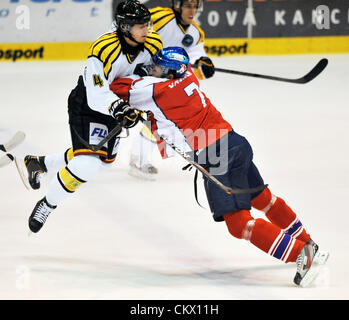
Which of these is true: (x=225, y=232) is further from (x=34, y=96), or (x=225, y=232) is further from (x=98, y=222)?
(x=34, y=96)

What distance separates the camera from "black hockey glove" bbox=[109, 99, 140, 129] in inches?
125

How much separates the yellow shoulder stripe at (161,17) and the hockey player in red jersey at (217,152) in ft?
5.35

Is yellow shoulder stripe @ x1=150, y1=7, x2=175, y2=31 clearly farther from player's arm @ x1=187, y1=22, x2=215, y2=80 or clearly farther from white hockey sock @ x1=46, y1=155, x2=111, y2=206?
white hockey sock @ x1=46, y1=155, x2=111, y2=206

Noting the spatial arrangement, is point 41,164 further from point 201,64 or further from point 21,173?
point 201,64

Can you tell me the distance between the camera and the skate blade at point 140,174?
185 inches

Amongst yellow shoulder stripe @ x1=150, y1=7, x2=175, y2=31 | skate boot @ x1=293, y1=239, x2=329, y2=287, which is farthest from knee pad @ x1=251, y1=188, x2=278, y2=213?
yellow shoulder stripe @ x1=150, y1=7, x2=175, y2=31

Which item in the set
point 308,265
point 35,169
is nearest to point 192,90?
point 308,265

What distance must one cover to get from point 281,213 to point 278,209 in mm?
20

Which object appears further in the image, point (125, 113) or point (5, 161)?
point (5, 161)

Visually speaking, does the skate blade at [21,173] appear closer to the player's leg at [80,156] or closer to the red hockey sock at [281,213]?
the player's leg at [80,156]

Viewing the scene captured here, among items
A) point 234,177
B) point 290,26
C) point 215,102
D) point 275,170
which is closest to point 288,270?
point 234,177

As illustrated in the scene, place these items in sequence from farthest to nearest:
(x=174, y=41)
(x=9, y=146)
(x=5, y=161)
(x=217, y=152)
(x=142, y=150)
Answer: (x=174, y=41) < (x=142, y=150) < (x=9, y=146) < (x=5, y=161) < (x=217, y=152)

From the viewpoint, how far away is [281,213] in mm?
3209
